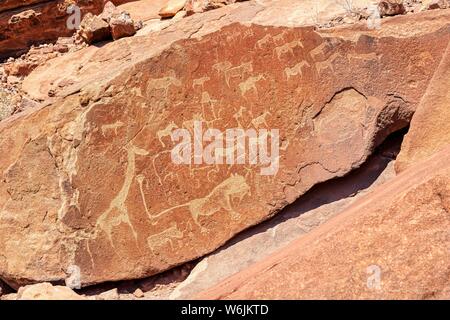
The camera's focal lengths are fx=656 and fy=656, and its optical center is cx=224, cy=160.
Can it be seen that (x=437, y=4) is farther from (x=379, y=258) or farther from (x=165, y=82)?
(x=379, y=258)

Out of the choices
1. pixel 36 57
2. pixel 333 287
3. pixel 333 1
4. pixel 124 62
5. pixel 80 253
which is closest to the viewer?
pixel 333 287

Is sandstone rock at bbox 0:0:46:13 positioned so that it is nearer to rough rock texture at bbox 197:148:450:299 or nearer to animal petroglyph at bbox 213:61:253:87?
animal petroglyph at bbox 213:61:253:87

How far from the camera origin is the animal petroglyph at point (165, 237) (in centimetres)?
331

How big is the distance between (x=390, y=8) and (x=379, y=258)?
2.11 metres

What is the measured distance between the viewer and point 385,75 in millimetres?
3523

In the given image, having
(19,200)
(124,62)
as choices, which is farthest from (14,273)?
(124,62)

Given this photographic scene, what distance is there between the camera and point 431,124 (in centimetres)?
327

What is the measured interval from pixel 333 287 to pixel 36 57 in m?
3.63

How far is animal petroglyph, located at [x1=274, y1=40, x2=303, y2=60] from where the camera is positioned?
3.51m

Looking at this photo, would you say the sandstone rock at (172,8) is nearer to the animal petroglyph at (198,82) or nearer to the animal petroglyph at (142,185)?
the animal petroglyph at (198,82)

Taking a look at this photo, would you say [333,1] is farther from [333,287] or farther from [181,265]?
[333,287]

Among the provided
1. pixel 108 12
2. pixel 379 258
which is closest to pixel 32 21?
pixel 108 12

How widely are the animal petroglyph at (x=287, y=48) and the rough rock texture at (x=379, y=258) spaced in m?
1.27

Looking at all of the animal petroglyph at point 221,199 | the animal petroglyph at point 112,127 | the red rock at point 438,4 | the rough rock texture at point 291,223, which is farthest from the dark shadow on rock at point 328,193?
the red rock at point 438,4
